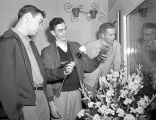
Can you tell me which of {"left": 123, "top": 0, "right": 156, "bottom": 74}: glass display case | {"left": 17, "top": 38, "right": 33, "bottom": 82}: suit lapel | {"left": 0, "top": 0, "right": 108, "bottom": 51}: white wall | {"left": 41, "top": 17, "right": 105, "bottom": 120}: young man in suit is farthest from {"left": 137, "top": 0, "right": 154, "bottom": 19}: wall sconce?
{"left": 0, "top": 0, "right": 108, "bottom": 51}: white wall

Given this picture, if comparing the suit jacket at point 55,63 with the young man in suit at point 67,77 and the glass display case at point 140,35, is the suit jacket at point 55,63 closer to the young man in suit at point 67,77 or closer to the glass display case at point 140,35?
the young man in suit at point 67,77

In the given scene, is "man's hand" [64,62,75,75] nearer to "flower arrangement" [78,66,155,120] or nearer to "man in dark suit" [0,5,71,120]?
"man in dark suit" [0,5,71,120]

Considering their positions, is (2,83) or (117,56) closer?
(2,83)

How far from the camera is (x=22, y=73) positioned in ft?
5.36

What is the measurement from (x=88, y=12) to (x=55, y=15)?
20.7 inches

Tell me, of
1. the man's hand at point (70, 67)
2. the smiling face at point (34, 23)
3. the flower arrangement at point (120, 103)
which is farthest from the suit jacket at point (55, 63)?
the flower arrangement at point (120, 103)

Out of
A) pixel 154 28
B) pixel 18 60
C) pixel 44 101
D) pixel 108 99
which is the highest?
pixel 154 28

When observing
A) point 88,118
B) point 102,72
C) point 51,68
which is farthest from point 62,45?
point 88,118

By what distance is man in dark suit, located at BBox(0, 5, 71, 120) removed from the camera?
5.02ft

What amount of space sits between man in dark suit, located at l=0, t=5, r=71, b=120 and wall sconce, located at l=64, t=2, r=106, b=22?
6.16 ft

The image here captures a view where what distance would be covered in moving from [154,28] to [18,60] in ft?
3.68

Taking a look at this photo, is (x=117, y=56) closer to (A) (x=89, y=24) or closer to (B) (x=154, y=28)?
(B) (x=154, y=28)

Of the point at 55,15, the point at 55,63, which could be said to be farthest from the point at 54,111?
the point at 55,15

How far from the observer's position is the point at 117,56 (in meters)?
2.70
